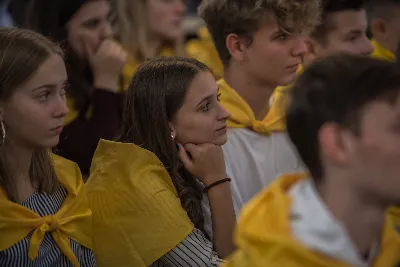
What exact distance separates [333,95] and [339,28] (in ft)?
6.20

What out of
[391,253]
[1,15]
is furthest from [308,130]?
[1,15]

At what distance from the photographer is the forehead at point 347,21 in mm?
3225

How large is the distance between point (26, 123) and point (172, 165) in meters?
0.42

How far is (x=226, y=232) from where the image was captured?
2.17 m

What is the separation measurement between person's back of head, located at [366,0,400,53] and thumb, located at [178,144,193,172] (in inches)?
55.7

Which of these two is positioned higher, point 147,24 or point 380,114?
point 380,114

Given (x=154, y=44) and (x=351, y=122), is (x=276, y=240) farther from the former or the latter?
(x=154, y=44)

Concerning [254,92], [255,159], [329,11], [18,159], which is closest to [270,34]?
[254,92]

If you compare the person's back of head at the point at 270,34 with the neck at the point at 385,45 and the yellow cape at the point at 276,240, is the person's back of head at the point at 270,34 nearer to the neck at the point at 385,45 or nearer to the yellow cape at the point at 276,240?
the neck at the point at 385,45

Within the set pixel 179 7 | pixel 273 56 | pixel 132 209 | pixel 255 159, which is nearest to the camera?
pixel 132 209

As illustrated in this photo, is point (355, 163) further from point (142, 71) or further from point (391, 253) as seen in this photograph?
point (142, 71)

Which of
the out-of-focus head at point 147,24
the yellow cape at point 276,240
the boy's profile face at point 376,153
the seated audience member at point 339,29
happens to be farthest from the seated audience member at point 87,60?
the boy's profile face at point 376,153

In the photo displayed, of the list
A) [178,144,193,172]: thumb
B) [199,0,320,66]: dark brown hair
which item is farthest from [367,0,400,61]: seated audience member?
[178,144,193,172]: thumb

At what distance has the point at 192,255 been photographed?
6.91 feet
